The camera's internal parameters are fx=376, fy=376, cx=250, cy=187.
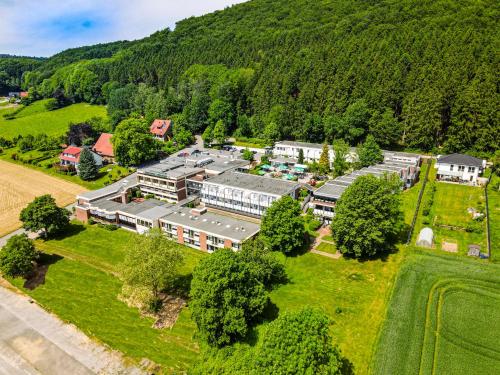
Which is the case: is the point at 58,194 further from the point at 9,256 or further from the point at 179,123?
the point at 179,123

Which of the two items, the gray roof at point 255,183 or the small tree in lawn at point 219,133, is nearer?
the gray roof at point 255,183

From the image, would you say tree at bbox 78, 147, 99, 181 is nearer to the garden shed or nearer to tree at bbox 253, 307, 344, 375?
tree at bbox 253, 307, 344, 375

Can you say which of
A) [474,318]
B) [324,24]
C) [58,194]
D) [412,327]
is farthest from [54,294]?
[324,24]

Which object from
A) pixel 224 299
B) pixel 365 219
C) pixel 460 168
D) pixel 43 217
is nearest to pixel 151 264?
pixel 224 299

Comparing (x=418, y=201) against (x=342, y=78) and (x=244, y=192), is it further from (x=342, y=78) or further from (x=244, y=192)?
(x=342, y=78)

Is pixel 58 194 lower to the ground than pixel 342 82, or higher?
lower

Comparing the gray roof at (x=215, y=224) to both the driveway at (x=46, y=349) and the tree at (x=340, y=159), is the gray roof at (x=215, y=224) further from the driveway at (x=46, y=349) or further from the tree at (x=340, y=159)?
the tree at (x=340, y=159)

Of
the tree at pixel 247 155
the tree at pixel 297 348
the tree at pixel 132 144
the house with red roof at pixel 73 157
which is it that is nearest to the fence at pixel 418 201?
the tree at pixel 297 348
